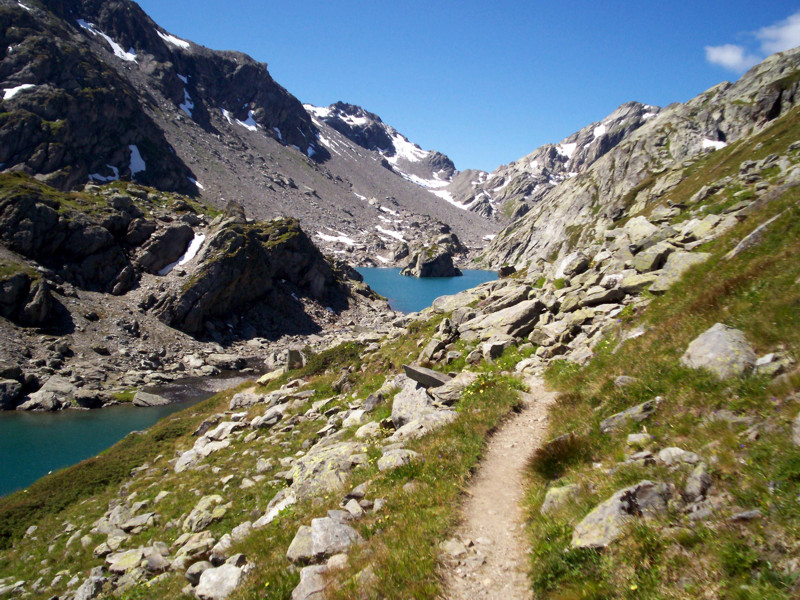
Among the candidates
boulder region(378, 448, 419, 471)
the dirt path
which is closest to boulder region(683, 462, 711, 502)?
the dirt path

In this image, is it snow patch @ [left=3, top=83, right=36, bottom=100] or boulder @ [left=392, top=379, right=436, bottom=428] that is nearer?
boulder @ [left=392, top=379, right=436, bottom=428]

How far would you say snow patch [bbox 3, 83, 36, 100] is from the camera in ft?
419

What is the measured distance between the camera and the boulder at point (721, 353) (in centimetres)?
719

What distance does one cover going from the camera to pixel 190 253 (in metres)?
76.7

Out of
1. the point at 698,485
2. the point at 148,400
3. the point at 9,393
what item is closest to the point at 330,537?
the point at 698,485

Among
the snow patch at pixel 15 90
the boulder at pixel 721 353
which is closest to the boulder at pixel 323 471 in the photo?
the boulder at pixel 721 353

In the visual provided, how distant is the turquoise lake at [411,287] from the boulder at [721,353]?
97226 mm

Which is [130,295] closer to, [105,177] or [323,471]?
[323,471]

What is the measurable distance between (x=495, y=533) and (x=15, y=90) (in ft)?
614

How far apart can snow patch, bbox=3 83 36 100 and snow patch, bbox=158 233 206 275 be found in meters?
106

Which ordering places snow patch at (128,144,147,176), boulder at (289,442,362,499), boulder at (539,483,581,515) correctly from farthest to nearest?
snow patch at (128,144,147,176) → boulder at (289,442,362,499) → boulder at (539,483,581,515)

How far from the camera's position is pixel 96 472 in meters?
23.4

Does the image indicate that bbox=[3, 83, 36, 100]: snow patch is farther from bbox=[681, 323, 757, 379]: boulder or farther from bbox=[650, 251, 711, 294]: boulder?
bbox=[681, 323, 757, 379]: boulder

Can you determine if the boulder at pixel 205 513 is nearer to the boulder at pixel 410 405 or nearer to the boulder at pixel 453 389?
the boulder at pixel 410 405
